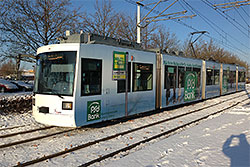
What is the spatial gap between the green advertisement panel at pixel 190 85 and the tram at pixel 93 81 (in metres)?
2.10

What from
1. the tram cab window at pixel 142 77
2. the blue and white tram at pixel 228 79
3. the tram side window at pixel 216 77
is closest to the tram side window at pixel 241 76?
the blue and white tram at pixel 228 79

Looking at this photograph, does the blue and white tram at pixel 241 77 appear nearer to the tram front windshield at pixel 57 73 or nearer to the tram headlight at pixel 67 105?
the tram front windshield at pixel 57 73

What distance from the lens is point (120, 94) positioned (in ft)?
25.2

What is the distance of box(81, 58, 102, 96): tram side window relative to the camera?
6418 mm

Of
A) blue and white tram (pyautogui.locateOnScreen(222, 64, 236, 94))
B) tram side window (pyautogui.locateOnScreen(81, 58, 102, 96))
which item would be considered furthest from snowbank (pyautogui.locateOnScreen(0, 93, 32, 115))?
blue and white tram (pyautogui.locateOnScreen(222, 64, 236, 94))

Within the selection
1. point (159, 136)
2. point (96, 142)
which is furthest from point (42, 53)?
point (159, 136)

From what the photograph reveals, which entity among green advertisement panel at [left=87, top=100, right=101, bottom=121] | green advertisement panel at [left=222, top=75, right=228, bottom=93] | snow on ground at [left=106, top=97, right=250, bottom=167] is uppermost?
green advertisement panel at [left=222, top=75, right=228, bottom=93]

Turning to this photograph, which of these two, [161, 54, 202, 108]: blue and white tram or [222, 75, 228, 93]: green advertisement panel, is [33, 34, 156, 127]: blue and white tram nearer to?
[161, 54, 202, 108]: blue and white tram

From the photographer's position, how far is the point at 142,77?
874cm

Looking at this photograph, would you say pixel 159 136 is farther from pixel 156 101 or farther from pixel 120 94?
pixel 156 101

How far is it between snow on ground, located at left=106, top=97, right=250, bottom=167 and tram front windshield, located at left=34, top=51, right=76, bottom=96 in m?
2.78

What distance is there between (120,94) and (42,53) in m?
2.87

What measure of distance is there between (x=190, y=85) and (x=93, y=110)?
7213 mm

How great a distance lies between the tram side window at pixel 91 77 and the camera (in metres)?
6.42
